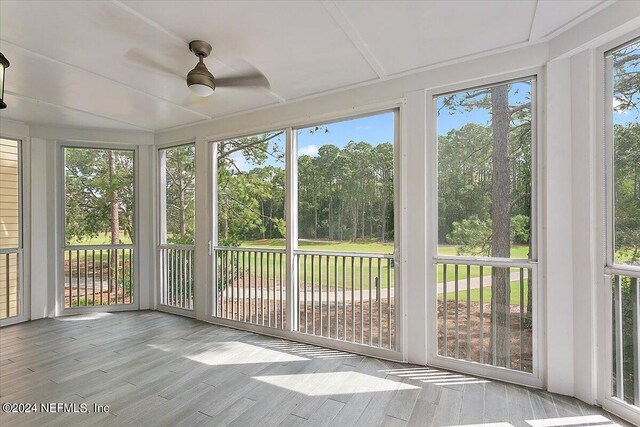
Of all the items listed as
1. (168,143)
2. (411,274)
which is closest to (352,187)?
(411,274)

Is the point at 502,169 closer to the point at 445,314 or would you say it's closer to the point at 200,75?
the point at 445,314

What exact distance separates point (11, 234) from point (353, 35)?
4716 millimetres

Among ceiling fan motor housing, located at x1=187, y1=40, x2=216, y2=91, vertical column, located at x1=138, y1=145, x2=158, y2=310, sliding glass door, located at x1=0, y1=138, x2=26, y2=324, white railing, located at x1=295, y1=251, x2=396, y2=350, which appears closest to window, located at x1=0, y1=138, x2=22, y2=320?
sliding glass door, located at x1=0, y1=138, x2=26, y2=324

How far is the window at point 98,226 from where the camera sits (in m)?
4.38

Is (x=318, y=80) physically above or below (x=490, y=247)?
above

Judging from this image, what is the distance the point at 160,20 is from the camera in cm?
196

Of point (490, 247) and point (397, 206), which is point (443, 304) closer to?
point (490, 247)

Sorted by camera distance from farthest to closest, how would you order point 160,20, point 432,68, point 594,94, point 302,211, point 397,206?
point 302,211
point 397,206
point 432,68
point 594,94
point 160,20

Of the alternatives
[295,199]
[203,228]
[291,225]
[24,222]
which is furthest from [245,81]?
[24,222]

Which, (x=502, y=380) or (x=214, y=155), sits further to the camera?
(x=214, y=155)

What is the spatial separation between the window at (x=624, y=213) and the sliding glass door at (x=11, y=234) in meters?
6.03

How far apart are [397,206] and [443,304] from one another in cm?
94

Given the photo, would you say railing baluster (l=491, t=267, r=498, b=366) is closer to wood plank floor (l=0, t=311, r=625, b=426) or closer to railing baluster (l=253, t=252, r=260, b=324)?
wood plank floor (l=0, t=311, r=625, b=426)

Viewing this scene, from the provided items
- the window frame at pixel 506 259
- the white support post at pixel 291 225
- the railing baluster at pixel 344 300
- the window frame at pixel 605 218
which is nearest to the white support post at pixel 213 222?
the white support post at pixel 291 225
